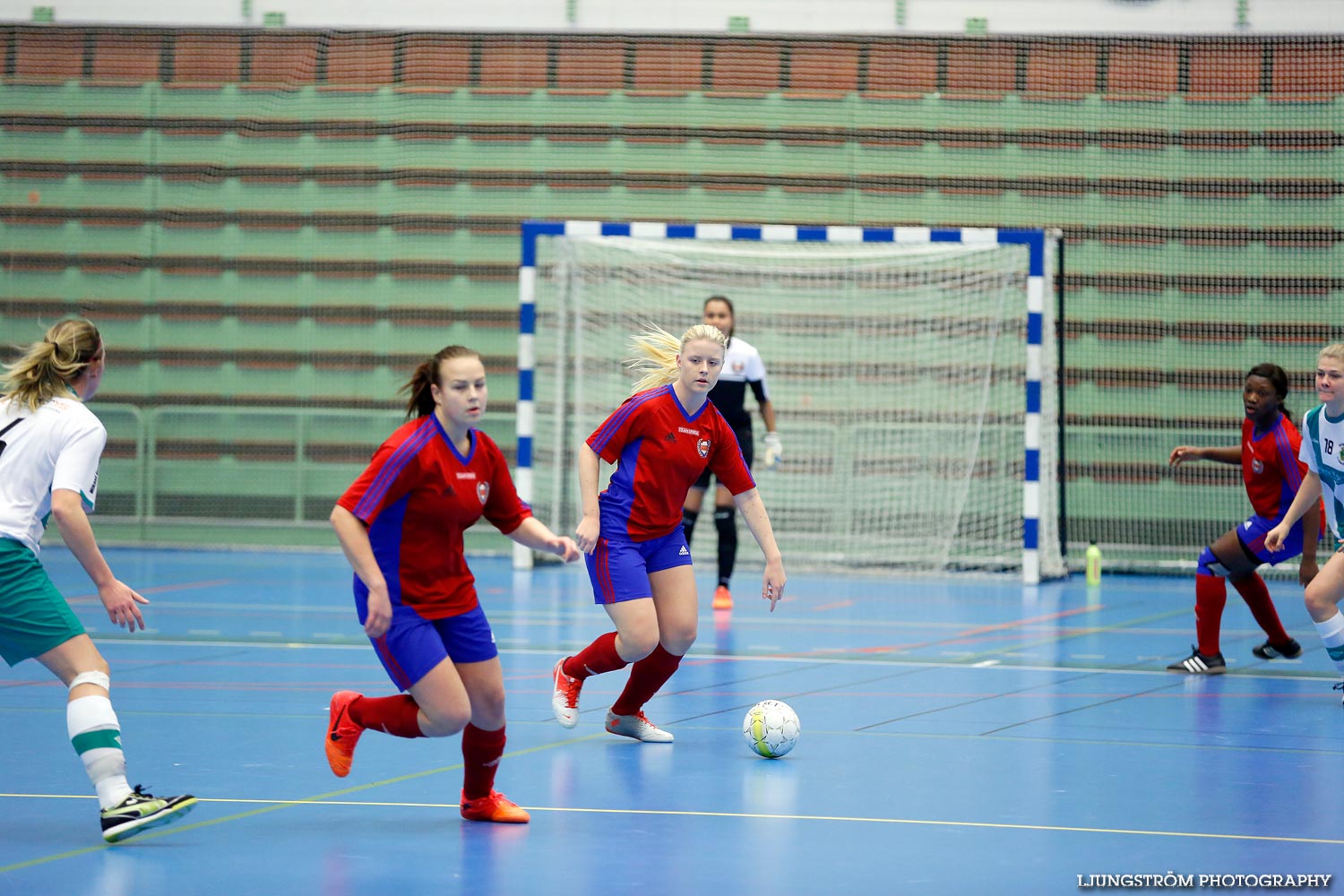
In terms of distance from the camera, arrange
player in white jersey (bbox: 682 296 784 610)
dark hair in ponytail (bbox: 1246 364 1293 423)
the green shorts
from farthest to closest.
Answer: player in white jersey (bbox: 682 296 784 610) → dark hair in ponytail (bbox: 1246 364 1293 423) → the green shorts

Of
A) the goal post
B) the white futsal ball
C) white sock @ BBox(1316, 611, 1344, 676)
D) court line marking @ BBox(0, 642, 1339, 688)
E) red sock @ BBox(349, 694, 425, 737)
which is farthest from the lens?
the goal post

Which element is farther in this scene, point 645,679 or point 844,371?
point 844,371

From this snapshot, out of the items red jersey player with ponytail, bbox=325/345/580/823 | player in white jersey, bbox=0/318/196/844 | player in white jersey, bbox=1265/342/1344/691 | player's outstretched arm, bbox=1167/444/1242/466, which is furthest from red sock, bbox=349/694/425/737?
player's outstretched arm, bbox=1167/444/1242/466

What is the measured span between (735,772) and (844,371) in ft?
33.3

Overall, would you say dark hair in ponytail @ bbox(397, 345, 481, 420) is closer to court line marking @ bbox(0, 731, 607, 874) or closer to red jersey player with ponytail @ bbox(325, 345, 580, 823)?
red jersey player with ponytail @ bbox(325, 345, 580, 823)

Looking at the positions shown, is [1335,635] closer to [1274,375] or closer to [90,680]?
[1274,375]

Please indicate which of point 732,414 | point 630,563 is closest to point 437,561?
point 630,563

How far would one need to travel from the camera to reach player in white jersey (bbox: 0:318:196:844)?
4.67 metres

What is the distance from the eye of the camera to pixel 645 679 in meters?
6.43

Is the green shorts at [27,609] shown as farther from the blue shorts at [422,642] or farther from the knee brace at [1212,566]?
the knee brace at [1212,566]

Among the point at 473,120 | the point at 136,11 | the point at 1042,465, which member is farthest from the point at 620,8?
the point at 1042,465

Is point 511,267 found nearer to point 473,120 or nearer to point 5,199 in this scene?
point 473,120

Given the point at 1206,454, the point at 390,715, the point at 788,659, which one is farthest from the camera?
the point at 788,659

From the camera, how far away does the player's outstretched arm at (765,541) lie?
622cm
